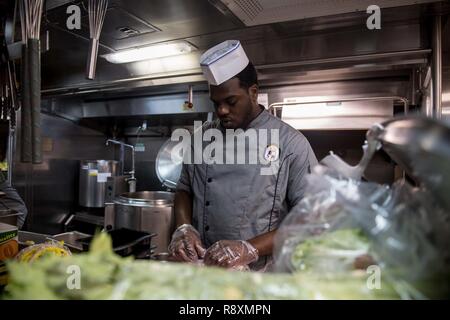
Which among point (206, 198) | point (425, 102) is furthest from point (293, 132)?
point (425, 102)

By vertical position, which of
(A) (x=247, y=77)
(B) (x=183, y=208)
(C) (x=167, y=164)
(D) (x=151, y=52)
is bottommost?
(B) (x=183, y=208)

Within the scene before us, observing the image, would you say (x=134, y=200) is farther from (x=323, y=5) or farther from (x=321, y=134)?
(x=323, y=5)

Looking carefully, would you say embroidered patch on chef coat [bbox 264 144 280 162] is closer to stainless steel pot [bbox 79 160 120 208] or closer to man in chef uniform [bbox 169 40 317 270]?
man in chef uniform [bbox 169 40 317 270]

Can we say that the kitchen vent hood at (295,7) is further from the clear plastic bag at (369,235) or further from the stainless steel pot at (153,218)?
the stainless steel pot at (153,218)

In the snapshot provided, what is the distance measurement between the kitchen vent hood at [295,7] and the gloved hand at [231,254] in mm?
1209

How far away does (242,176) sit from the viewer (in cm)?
165

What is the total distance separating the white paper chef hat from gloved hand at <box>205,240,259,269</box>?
83 centimetres

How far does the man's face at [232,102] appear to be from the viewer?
1613 millimetres

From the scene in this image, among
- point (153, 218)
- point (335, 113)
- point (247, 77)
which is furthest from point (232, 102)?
point (153, 218)

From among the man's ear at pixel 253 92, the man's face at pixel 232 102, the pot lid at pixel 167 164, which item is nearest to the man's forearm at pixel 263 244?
the man's face at pixel 232 102

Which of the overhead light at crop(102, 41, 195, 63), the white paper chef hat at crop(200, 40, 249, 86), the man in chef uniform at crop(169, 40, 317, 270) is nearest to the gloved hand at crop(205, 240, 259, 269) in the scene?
the man in chef uniform at crop(169, 40, 317, 270)

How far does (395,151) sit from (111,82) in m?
2.95

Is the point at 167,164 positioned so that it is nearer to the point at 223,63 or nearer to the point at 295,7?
the point at 223,63

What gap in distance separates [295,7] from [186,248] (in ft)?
4.37
